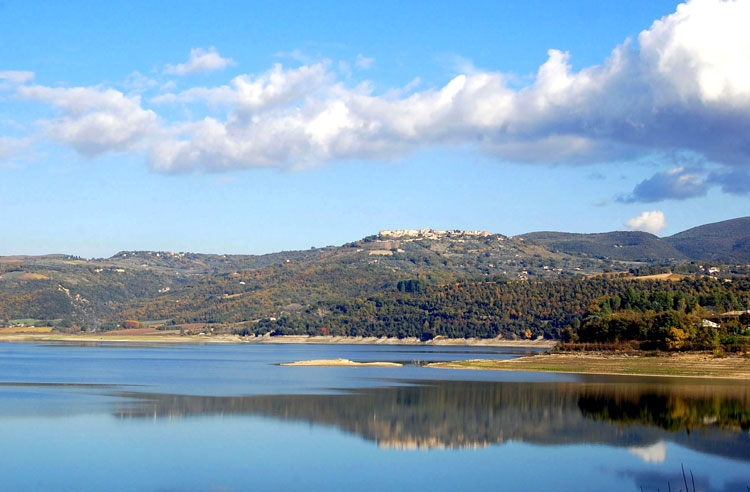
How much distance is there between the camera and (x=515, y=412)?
52.8m

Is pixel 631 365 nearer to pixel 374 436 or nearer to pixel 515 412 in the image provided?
pixel 515 412

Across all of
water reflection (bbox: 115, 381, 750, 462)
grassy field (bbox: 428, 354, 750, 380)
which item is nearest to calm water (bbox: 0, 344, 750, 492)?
water reflection (bbox: 115, 381, 750, 462)

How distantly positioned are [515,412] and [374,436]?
12.4 m

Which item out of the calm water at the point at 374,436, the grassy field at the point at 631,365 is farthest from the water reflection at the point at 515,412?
the grassy field at the point at 631,365

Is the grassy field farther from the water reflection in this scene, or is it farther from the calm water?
the water reflection

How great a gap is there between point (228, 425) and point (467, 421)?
12929 mm

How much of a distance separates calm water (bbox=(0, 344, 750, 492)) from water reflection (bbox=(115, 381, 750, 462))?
122 mm

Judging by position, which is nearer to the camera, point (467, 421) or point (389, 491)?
point (389, 491)

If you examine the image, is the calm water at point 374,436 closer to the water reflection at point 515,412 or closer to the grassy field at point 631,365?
the water reflection at point 515,412

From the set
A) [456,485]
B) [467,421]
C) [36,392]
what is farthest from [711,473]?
[36,392]

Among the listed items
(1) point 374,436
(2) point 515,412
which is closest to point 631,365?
(2) point 515,412

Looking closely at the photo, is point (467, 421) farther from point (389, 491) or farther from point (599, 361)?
point (599, 361)

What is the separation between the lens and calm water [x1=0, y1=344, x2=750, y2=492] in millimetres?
33234

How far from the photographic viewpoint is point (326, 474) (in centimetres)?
3422
